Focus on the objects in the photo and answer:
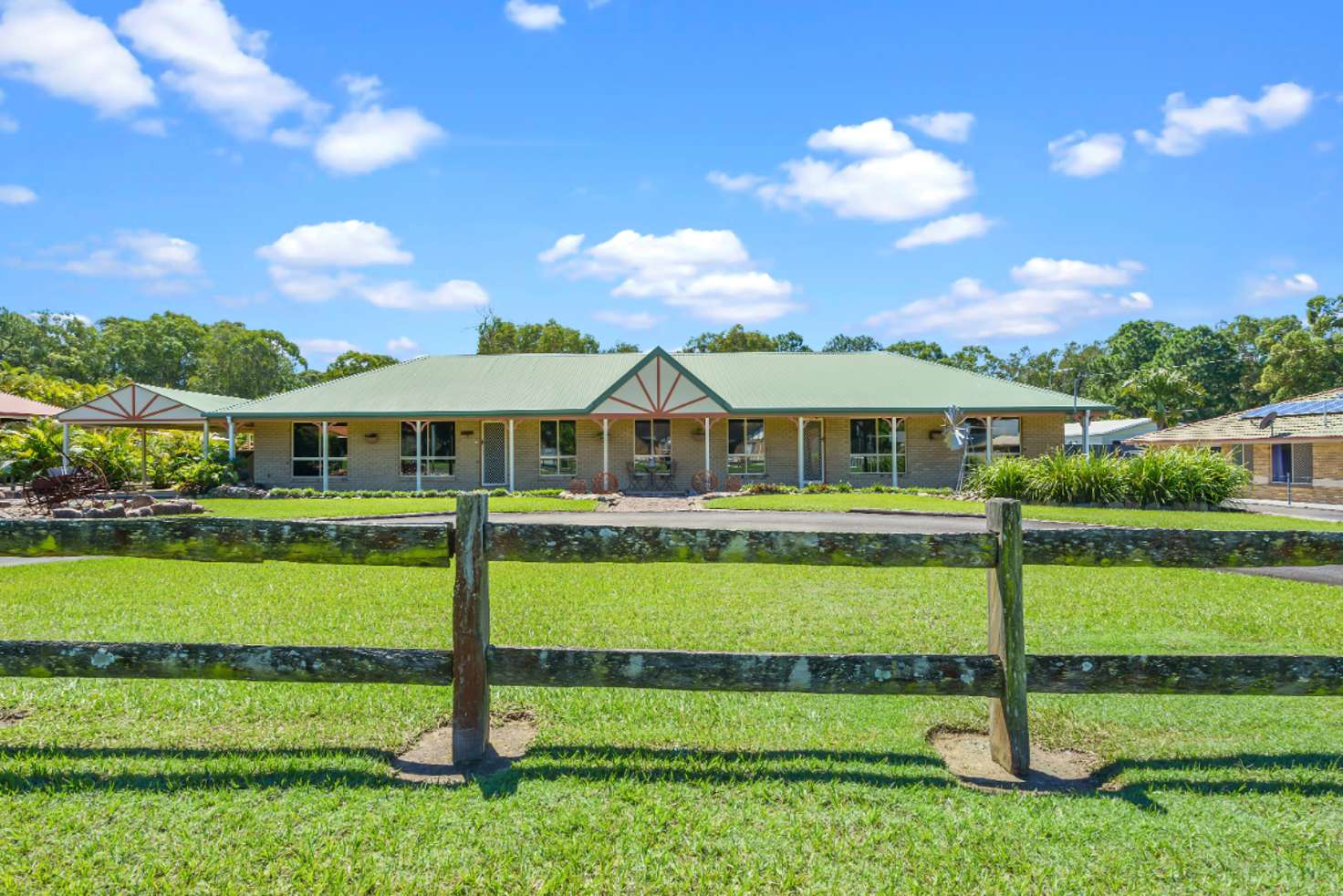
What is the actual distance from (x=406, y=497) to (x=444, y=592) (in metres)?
16.4

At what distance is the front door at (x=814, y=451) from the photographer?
2681 cm

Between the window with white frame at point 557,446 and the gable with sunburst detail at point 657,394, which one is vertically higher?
the gable with sunburst detail at point 657,394

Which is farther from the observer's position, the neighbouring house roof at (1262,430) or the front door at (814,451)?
the front door at (814,451)

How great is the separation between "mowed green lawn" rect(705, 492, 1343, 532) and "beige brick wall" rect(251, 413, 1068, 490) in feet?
12.8

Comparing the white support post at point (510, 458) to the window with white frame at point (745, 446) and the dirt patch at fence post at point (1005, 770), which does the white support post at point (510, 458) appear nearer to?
the window with white frame at point (745, 446)

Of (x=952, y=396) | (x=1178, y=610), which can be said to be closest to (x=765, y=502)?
(x=952, y=396)

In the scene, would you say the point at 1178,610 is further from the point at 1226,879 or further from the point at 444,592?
the point at 444,592

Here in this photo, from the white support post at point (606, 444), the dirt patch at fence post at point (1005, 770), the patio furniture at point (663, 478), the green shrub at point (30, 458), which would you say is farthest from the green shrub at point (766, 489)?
the green shrub at point (30, 458)

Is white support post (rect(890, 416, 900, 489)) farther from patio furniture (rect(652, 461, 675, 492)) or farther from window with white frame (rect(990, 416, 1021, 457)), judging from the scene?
patio furniture (rect(652, 461, 675, 492))

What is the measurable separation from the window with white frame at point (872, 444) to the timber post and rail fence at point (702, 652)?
23533 mm

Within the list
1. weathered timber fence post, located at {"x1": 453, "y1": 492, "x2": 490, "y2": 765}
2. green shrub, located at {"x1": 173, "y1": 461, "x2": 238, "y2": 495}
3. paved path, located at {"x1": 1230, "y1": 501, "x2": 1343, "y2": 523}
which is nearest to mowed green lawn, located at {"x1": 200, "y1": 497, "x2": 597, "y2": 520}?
green shrub, located at {"x1": 173, "y1": 461, "x2": 238, "y2": 495}

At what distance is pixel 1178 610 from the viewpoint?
7.12m

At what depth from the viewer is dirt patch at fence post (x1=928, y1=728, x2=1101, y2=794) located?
3.42 metres

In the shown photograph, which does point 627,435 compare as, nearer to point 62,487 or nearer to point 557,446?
point 557,446
